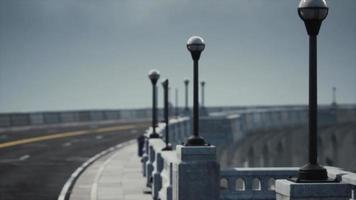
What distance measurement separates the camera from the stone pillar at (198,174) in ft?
58.1

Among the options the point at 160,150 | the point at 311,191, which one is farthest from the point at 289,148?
the point at 311,191

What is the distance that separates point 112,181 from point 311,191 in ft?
54.5

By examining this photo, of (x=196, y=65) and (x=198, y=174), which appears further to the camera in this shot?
(x=196, y=65)

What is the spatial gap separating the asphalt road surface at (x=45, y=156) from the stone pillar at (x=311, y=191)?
1337cm

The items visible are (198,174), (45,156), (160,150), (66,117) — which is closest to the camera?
(198,174)

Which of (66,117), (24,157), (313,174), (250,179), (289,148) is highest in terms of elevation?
(66,117)

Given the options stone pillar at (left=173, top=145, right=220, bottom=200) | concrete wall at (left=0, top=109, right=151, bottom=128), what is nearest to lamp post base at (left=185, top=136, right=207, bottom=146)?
stone pillar at (left=173, top=145, right=220, bottom=200)

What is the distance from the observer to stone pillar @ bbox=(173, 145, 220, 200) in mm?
17719

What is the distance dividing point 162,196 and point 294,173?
154 inches

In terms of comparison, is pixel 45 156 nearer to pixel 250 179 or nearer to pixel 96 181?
pixel 96 181

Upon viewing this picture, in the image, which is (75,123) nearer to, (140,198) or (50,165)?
(50,165)

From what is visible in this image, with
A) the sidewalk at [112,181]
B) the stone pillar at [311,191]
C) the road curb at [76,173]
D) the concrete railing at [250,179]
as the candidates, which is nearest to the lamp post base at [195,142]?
the concrete railing at [250,179]

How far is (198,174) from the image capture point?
17719 mm

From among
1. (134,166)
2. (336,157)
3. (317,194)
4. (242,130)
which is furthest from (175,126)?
(336,157)
